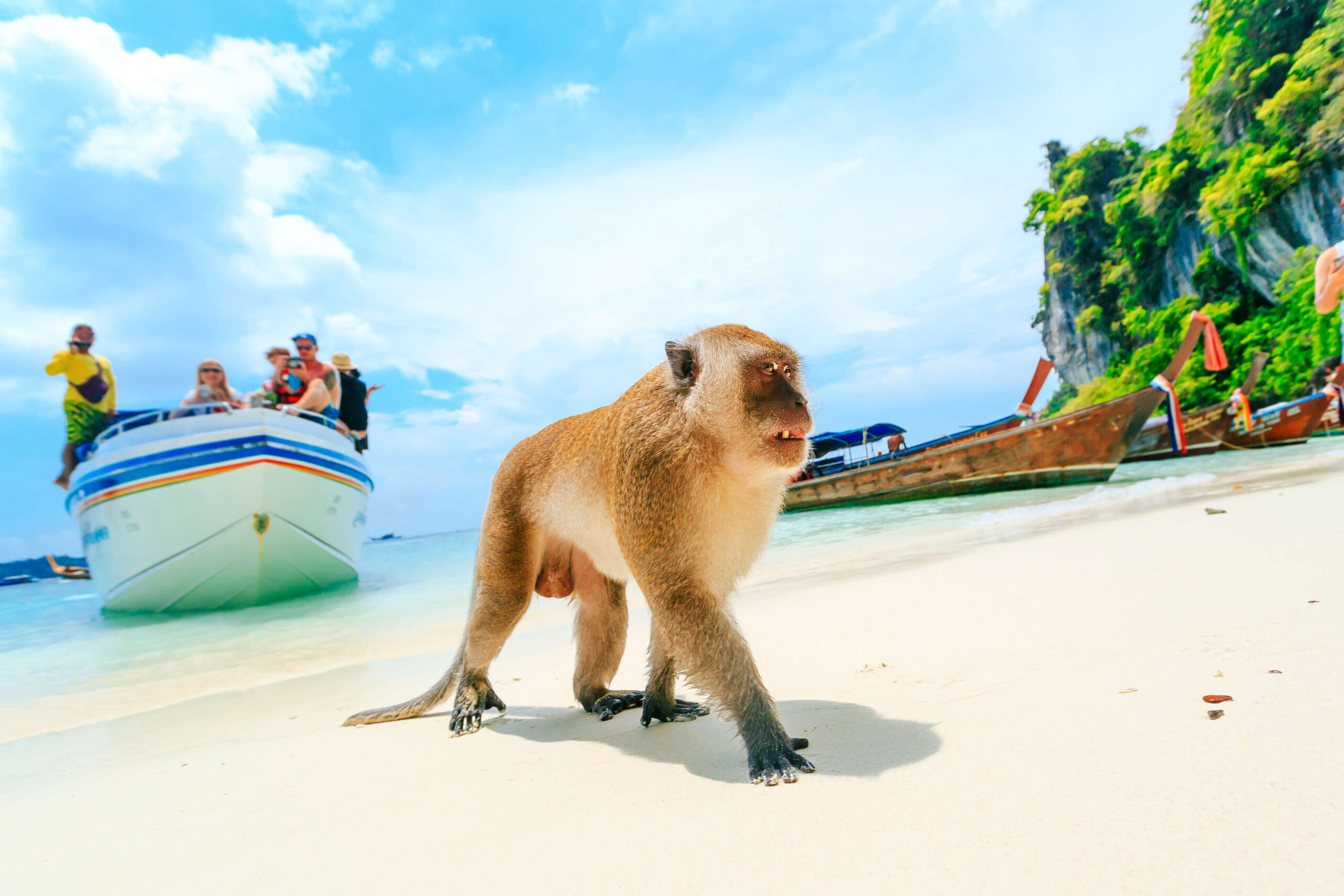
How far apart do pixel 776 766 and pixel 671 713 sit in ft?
3.68

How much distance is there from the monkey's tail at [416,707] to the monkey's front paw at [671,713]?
1194 millimetres

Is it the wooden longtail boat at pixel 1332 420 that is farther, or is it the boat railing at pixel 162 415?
the wooden longtail boat at pixel 1332 420

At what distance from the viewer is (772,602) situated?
6039 millimetres

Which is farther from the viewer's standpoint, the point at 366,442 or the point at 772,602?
the point at 366,442

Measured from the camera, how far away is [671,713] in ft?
10.4

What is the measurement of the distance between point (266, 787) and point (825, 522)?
15432 millimetres

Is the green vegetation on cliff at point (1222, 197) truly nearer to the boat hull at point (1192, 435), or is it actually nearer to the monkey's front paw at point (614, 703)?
the boat hull at point (1192, 435)

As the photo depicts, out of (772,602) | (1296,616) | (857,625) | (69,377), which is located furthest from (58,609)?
(1296,616)

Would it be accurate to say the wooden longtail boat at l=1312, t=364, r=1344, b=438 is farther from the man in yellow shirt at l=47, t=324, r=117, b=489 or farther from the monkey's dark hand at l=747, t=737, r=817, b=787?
the man in yellow shirt at l=47, t=324, r=117, b=489

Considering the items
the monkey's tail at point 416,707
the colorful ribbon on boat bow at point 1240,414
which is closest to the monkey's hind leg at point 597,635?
the monkey's tail at point 416,707

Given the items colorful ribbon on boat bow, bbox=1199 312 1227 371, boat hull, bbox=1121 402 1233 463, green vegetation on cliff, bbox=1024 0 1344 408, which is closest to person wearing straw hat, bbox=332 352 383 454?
colorful ribbon on boat bow, bbox=1199 312 1227 371

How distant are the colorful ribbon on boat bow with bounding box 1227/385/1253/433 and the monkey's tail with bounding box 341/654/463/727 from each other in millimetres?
28737

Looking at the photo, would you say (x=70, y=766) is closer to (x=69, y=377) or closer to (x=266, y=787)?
(x=266, y=787)

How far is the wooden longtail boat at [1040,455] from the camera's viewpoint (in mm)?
16375
